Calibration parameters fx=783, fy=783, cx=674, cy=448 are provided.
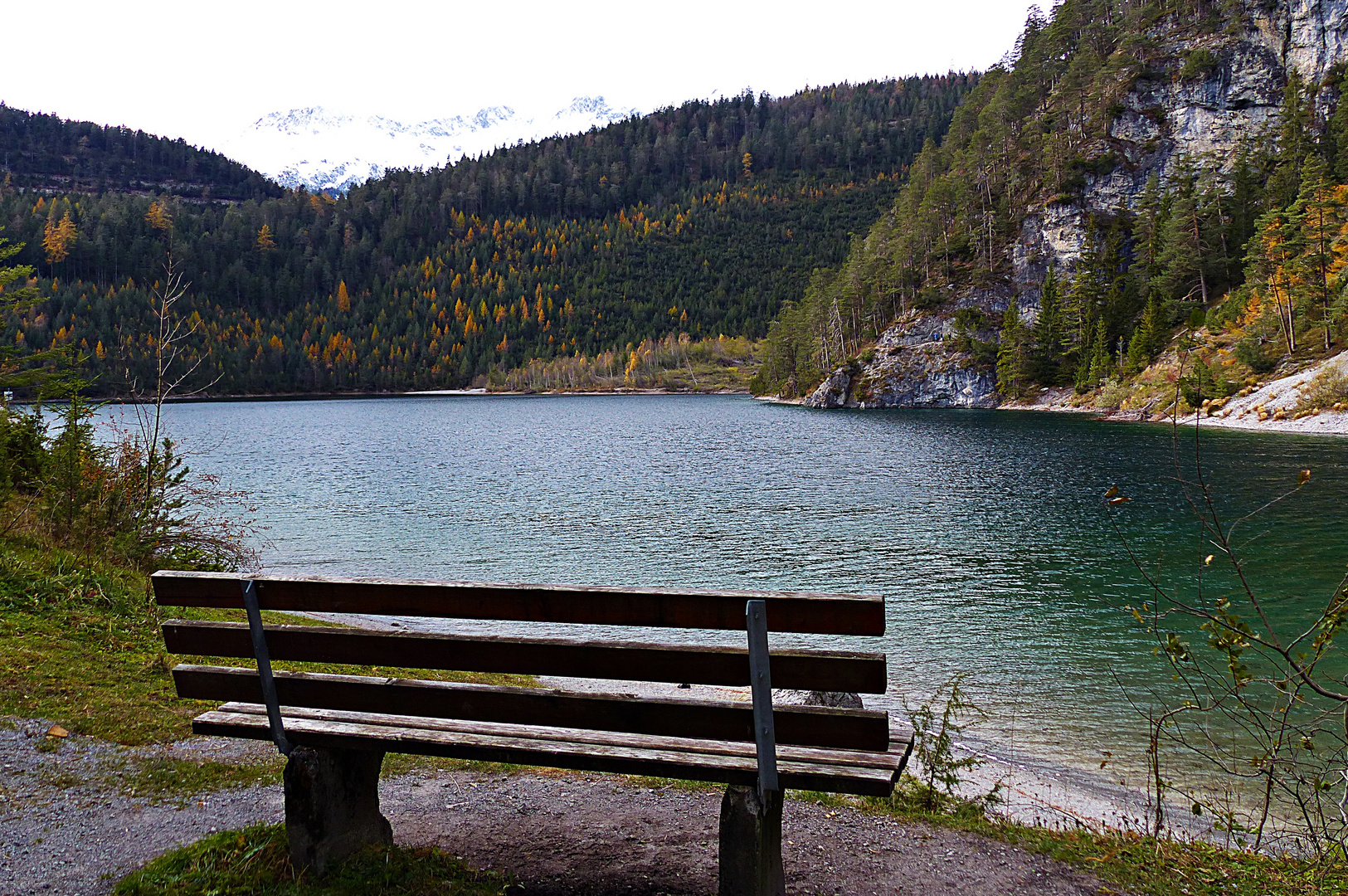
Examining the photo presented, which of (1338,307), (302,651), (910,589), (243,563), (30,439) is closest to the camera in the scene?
(302,651)

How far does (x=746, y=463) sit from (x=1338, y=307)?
46.4 m

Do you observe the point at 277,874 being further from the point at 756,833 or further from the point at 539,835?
the point at 756,833

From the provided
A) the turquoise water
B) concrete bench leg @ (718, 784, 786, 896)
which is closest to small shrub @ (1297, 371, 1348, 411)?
the turquoise water

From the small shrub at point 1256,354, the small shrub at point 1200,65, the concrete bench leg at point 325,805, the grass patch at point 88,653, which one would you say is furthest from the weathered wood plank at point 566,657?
the small shrub at point 1200,65

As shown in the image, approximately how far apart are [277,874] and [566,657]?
7.95ft

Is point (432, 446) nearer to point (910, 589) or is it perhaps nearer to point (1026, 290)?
point (910, 589)

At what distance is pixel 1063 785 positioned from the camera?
32.0 ft

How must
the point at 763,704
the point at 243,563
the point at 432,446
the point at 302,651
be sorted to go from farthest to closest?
the point at 432,446 → the point at 243,563 → the point at 302,651 → the point at 763,704

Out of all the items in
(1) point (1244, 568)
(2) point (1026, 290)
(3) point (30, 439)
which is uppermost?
(2) point (1026, 290)

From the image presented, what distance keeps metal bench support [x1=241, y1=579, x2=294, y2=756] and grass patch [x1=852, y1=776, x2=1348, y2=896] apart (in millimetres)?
4361

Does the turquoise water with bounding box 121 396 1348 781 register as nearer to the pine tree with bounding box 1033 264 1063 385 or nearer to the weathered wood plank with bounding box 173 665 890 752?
the weathered wood plank with bounding box 173 665 890 752

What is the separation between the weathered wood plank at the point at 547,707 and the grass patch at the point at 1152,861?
108 inches

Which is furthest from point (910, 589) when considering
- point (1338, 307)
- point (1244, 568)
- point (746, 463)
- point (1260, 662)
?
point (1338, 307)

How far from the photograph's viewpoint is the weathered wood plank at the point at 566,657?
3457 millimetres
